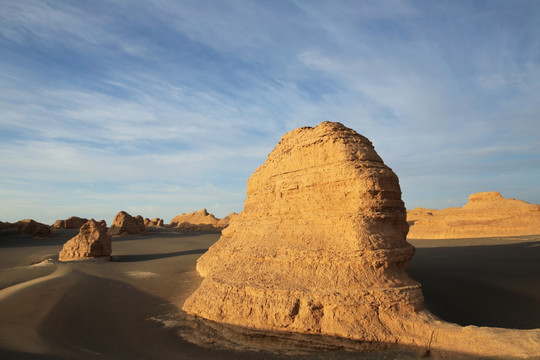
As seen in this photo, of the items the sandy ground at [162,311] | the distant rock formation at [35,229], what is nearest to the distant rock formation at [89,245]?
the sandy ground at [162,311]

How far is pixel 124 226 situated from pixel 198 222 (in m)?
19.0

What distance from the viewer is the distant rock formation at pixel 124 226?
34.0 metres

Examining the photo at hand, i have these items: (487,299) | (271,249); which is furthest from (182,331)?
(487,299)

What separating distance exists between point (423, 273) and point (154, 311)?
1051 centimetres

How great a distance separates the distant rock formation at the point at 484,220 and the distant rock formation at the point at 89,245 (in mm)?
27768

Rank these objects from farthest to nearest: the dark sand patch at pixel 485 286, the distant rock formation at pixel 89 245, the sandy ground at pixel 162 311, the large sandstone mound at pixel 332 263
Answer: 1. the distant rock formation at pixel 89 245
2. the dark sand patch at pixel 485 286
3. the large sandstone mound at pixel 332 263
4. the sandy ground at pixel 162 311

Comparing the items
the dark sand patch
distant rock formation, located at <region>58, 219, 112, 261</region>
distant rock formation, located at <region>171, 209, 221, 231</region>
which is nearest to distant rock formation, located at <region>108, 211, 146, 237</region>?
distant rock formation, located at <region>171, 209, 221, 231</region>

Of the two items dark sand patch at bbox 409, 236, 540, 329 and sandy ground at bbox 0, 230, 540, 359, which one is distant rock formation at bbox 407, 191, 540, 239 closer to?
dark sand patch at bbox 409, 236, 540, 329

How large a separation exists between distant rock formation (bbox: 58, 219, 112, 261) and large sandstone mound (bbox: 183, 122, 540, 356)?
10648mm

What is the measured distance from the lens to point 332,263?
729 centimetres

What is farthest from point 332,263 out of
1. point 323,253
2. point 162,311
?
point 162,311

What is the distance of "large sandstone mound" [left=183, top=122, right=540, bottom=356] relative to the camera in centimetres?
621

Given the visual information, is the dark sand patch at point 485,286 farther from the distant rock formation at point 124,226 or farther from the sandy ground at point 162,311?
the distant rock formation at point 124,226

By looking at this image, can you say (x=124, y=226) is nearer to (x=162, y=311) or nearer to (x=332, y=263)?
(x=162, y=311)
